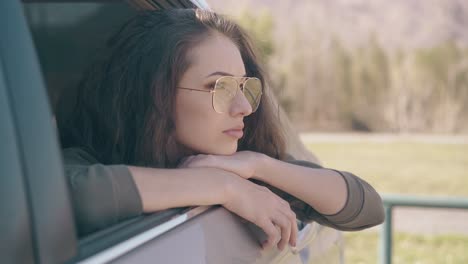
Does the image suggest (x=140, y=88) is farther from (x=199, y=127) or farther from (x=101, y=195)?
(x=101, y=195)

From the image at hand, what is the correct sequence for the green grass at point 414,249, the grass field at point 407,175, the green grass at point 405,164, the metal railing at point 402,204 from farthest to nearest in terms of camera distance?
the green grass at point 405,164
the grass field at point 407,175
the green grass at point 414,249
the metal railing at point 402,204

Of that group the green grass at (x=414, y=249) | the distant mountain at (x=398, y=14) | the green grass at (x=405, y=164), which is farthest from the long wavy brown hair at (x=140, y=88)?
the distant mountain at (x=398, y=14)

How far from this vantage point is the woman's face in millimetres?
1935

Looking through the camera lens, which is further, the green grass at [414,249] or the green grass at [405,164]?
the green grass at [405,164]

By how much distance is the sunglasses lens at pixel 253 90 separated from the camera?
6.54 ft

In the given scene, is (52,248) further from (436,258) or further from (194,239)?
(436,258)

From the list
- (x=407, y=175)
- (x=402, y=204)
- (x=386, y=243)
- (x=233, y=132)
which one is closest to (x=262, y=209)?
(x=233, y=132)

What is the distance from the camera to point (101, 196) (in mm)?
1403

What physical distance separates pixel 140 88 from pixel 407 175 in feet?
39.1

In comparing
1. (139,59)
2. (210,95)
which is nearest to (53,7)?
(139,59)

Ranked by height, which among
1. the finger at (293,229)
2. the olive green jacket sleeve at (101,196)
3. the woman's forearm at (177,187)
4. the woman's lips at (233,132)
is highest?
the olive green jacket sleeve at (101,196)

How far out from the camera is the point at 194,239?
151 centimetres

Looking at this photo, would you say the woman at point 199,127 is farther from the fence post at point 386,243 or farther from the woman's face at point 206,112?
the fence post at point 386,243

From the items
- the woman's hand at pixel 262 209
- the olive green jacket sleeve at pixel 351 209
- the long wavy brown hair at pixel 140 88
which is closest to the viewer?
the woman's hand at pixel 262 209
